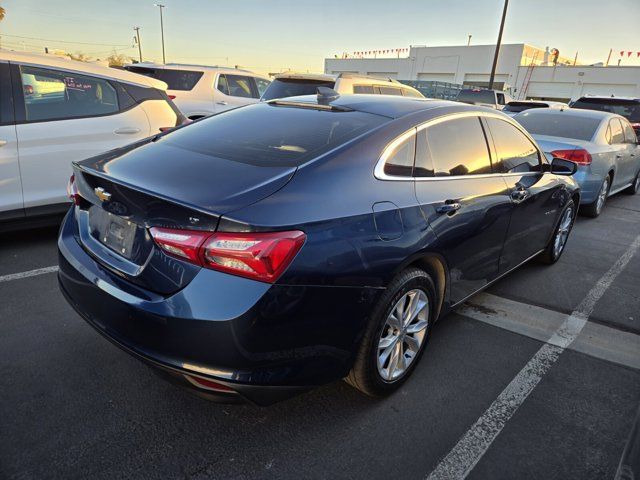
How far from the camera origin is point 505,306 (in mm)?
3957

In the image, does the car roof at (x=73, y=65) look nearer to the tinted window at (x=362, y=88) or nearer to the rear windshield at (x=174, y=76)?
the tinted window at (x=362, y=88)

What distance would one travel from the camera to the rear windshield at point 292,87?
7727 millimetres

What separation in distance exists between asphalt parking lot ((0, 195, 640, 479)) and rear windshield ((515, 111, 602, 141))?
162 inches

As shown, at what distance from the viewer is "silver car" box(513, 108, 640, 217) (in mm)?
6367

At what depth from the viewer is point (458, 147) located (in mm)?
3045

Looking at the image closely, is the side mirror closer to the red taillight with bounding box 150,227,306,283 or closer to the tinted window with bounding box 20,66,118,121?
the red taillight with bounding box 150,227,306,283

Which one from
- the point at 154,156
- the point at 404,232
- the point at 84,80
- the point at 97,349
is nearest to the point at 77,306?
the point at 97,349

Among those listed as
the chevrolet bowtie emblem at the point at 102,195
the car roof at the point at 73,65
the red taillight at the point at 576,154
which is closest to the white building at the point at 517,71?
the red taillight at the point at 576,154

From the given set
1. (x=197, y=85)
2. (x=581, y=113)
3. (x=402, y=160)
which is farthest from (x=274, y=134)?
(x=197, y=85)

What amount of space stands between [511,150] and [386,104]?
51.9 inches

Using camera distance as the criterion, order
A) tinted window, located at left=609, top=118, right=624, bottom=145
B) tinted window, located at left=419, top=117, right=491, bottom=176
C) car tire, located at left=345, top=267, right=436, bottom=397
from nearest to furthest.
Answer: car tire, located at left=345, top=267, right=436, bottom=397
tinted window, located at left=419, top=117, right=491, bottom=176
tinted window, located at left=609, top=118, right=624, bottom=145

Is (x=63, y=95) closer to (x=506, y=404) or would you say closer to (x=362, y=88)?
(x=506, y=404)

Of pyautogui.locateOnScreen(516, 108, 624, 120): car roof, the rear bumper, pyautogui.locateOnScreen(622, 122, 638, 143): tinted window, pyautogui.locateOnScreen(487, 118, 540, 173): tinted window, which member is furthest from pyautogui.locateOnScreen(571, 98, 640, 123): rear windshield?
the rear bumper

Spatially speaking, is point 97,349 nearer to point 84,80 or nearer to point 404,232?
point 404,232
